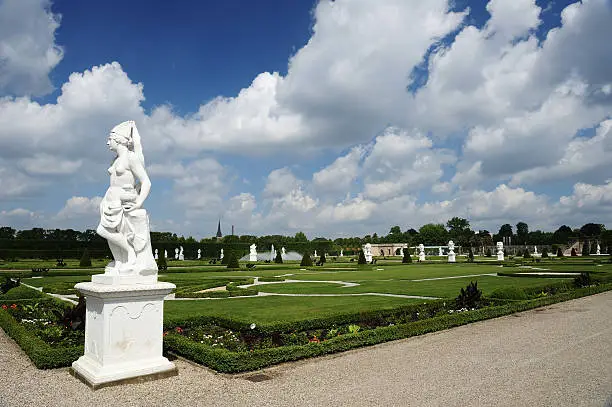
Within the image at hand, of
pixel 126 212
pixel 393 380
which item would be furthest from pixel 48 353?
pixel 393 380

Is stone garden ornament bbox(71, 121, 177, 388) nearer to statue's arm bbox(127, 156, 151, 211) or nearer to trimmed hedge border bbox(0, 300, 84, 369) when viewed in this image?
statue's arm bbox(127, 156, 151, 211)

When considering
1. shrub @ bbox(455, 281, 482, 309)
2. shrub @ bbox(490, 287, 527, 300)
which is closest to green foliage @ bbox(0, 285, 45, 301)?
shrub @ bbox(455, 281, 482, 309)

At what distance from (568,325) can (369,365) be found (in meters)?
6.40

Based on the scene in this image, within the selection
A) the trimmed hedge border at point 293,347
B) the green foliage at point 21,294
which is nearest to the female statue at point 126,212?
the trimmed hedge border at point 293,347

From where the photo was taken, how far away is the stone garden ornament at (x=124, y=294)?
659 centimetres

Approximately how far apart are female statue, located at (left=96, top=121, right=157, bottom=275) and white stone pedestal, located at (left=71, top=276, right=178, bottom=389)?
15.3 inches

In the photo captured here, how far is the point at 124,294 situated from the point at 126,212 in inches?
51.2

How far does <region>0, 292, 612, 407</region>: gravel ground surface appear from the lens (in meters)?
5.82

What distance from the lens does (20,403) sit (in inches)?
228

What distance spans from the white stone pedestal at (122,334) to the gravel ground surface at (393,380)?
0.20m

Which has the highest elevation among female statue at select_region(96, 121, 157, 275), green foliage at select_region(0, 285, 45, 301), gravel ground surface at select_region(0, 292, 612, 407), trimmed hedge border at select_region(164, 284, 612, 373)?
female statue at select_region(96, 121, 157, 275)

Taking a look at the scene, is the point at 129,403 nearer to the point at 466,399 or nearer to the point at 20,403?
the point at 20,403

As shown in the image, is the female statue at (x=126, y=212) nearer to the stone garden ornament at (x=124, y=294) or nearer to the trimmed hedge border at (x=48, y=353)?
the stone garden ornament at (x=124, y=294)

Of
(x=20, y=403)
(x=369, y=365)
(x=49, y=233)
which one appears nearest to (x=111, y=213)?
(x=20, y=403)
